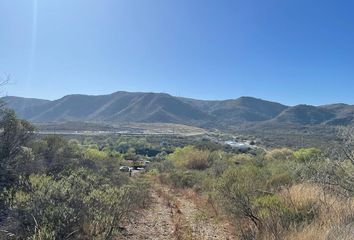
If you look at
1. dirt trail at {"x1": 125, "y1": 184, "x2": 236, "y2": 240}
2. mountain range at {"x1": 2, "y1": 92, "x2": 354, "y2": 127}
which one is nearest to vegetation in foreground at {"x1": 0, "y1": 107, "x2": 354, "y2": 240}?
dirt trail at {"x1": 125, "y1": 184, "x2": 236, "y2": 240}

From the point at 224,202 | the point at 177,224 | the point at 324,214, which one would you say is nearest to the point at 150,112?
the point at 177,224

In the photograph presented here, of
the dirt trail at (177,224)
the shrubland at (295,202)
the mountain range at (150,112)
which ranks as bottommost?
the dirt trail at (177,224)

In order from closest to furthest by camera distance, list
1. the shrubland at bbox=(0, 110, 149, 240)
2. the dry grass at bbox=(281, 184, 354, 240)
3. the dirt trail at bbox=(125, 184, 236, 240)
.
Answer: the dry grass at bbox=(281, 184, 354, 240) → the shrubland at bbox=(0, 110, 149, 240) → the dirt trail at bbox=(125, 184, 236, 240)

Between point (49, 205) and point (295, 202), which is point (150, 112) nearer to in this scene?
point (295, 202)

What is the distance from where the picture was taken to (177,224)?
1316 centimetres

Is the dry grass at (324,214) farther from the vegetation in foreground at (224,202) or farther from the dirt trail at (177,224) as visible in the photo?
the dirt trail at (177,224)

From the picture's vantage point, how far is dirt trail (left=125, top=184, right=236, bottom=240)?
11523 millimetres

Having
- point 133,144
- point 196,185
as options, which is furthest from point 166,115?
point 196,185

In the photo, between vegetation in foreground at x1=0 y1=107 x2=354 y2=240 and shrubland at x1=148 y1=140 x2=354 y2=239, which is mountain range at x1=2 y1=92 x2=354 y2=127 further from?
shrubland at x1=148 y1=140 x2=354 y2=239

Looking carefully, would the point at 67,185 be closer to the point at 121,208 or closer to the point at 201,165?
the point at 121,208

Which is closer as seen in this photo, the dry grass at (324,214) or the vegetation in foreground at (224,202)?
the dry grass at (324,214)

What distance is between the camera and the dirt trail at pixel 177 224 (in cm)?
1152

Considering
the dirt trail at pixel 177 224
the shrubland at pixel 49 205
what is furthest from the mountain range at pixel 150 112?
the shrubland at pixel 49 205

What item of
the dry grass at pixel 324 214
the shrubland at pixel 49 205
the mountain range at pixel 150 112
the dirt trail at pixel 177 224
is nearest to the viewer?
the dry grass at pixel 324 214
